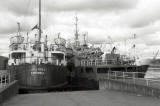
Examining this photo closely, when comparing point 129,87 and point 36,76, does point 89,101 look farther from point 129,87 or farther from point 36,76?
point 36,76

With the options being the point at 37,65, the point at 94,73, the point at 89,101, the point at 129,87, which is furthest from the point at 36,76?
the point at 94,73

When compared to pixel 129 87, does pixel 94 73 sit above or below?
below

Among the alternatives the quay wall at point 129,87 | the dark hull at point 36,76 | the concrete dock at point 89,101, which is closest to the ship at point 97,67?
the dark hull at point 36,76

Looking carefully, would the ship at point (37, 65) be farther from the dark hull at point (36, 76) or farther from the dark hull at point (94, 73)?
the dark hull at point (94, 73)

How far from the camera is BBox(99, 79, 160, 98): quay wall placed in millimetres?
12977

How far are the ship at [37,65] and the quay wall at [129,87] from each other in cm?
647

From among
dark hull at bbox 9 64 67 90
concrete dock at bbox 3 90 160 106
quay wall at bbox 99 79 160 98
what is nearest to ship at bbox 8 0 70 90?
dark hull at bbox 9 64 67 90

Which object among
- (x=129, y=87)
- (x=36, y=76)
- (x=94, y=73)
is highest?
(x=36, y=76)

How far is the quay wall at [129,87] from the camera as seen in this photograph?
1298cm

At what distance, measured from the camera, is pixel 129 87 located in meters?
15.9

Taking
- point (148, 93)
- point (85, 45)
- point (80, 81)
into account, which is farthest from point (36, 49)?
point (85, 45)

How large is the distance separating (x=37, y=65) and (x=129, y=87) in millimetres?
11452

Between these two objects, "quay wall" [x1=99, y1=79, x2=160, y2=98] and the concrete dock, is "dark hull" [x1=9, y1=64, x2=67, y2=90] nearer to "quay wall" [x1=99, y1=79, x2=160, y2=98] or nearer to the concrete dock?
"quay wall" [x1=99, y1=79, x2=160, y2=98]

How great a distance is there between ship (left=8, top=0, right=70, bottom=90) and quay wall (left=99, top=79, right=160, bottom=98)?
6468mm
